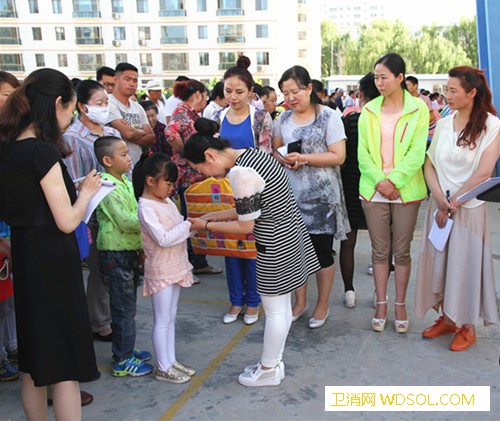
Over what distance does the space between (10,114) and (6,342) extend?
1.82 metres

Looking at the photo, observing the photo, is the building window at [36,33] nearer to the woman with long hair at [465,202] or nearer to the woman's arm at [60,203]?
the woman with long hair at [465,202]

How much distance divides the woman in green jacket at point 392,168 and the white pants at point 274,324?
1.04 metres

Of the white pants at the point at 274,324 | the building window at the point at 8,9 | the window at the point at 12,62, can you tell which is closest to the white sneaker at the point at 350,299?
the white pants at the point at 274,324

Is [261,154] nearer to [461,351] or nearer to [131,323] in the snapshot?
[131,323]

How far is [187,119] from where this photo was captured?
441 centimetres

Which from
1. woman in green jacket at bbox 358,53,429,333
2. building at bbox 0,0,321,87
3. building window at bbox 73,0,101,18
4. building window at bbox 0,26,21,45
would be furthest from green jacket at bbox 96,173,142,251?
building window at bbox 0,26,21,45

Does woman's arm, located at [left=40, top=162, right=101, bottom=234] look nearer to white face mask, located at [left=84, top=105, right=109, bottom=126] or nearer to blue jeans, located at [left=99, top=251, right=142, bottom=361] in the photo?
blue jeans, located at [left=99, top=251, right=142, bottom=361]

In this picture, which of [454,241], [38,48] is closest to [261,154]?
[454,241]

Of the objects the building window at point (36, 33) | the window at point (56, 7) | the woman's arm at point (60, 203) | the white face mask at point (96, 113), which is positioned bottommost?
the woman's arm at point (60, 203)

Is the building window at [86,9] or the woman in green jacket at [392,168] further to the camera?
the building window at [86,9]

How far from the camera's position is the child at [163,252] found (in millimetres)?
2863

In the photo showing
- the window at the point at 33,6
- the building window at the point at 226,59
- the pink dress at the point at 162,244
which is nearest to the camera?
the pink dress at the point at 162,244

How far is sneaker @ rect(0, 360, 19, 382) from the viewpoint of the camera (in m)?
3.06

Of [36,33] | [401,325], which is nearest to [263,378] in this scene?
[401,325]
